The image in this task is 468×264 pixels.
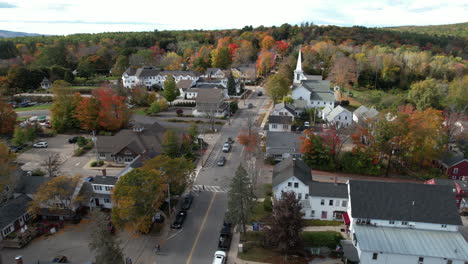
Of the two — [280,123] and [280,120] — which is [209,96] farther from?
[280,123]

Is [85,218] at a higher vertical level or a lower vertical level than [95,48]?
lower

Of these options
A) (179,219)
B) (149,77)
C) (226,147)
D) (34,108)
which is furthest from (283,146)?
(34,108)

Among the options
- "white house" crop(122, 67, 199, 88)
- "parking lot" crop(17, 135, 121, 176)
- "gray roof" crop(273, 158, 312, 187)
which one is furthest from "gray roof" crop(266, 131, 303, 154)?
"white house" crop(122, 67, 199, 88)

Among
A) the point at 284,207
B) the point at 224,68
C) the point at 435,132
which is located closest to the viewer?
the point at 284,207

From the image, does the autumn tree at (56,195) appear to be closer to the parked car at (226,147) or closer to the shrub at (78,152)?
the shrub at (78,152)

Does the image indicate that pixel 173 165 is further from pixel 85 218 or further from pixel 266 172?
pixel 266 172

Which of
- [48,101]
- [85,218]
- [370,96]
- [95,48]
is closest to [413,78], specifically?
[370,96]

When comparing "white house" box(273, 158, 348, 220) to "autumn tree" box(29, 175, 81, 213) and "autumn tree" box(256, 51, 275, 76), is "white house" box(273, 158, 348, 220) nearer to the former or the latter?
"autumn tree" box(29, 175, 81, 213)

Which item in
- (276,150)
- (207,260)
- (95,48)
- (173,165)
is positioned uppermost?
(95,48)
